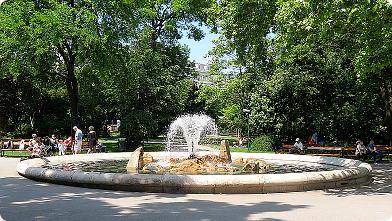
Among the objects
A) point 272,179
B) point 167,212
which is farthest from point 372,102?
point 167,212

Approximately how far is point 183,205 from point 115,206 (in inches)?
51.2

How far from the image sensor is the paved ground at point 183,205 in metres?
5.69

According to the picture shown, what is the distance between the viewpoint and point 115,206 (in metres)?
6.38

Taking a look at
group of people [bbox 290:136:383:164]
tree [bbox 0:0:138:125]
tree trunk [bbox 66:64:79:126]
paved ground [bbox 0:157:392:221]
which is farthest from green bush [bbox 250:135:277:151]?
paved ground [bbox 0:157:392:221]

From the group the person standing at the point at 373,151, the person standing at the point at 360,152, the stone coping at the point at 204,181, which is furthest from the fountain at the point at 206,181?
the person standing at the point at 373,151

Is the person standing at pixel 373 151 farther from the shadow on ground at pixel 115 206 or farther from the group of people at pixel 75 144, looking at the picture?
the group of people at pixel 75 144

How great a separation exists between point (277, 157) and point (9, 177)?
1080cm

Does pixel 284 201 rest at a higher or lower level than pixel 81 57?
lower

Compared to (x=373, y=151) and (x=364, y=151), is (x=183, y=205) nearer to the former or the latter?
(x=364, y=151)

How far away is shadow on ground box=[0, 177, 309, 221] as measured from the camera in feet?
18.4

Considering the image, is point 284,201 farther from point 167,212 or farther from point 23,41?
point 23,41

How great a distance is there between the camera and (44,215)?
18.3 ft

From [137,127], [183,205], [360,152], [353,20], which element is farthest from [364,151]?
[137,127]

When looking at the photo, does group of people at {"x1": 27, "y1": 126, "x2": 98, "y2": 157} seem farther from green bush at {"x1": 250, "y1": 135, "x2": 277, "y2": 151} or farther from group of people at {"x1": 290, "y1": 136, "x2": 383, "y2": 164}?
green bush at {"x1": 250, "y1": 135, "x2": 277, "y2": 151}
